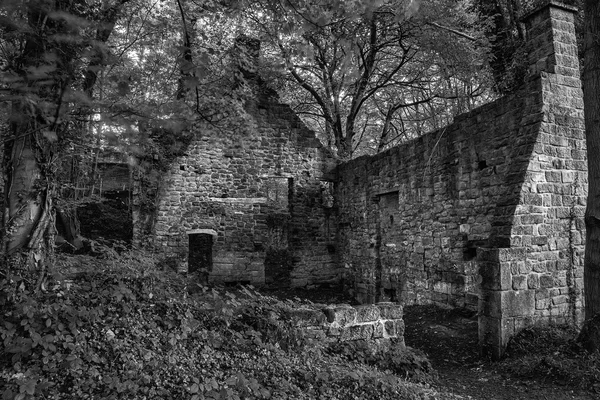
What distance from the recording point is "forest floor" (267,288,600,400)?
499 centimetres

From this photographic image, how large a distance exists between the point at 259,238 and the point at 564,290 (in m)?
8.21

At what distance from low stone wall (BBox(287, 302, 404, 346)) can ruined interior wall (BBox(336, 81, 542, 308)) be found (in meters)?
1.83

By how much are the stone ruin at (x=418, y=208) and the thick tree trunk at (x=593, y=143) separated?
0.86 metres

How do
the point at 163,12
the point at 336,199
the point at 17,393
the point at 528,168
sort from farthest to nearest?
1. the point at 336,199
2. the point at 163,12
3. the point at 528,168
4. the point at 17,393

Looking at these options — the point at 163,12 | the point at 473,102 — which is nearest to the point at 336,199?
the point at 473,102

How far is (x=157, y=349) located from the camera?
3.74 metres

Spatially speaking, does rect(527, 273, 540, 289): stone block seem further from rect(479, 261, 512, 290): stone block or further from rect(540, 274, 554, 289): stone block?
rect(479, 261, 512, 290): stone block

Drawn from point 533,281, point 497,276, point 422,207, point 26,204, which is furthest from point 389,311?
point 422,207

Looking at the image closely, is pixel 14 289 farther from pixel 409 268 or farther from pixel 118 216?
pixel 118 216

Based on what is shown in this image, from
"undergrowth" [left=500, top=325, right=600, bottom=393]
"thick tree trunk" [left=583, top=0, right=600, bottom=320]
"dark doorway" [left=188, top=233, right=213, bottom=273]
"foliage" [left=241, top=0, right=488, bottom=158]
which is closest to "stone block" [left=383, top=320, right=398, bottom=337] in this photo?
"undergrowth" [left=500, top=325, right=600, bottom=393]

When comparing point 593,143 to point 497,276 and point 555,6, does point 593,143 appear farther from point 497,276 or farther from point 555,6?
point 555,6

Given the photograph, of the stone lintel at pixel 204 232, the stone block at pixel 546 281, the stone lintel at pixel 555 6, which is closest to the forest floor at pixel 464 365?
the stone block at pixel 546 281

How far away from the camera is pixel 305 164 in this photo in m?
13.6

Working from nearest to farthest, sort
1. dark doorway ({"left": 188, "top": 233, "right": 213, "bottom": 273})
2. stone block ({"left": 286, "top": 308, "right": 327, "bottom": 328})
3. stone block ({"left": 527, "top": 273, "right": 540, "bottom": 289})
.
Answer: stone block ({"left": 286, "top": 308, "right": 327, "bottom": 328}) → stone block ({"left": 527, "top": 273, "right": 540, "bottom": 289}) → dark doorway ({"left": 188, "top": 233, "right": 213, "bottom": 273})
